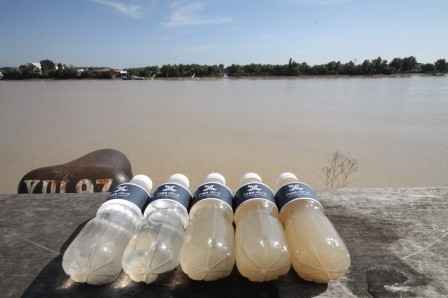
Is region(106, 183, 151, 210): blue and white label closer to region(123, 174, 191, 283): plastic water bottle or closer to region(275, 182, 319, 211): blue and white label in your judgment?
region(123, 174, 191, 283): plastic water bottle

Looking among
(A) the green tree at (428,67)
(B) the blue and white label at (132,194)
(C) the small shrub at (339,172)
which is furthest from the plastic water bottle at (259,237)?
(A) the green tree at (428,67)

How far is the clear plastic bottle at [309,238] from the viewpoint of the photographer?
43.9 inches

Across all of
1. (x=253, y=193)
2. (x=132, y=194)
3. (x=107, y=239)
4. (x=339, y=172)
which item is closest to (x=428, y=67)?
(x=339, y=172)

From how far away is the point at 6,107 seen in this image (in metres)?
17.2

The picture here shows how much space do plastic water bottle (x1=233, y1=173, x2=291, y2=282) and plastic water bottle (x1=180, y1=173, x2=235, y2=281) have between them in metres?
0.05

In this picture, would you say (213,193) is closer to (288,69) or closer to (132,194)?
(132,194)

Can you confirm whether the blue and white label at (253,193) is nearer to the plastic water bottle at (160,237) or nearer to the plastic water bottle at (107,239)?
the plastic water bottle at (160,237)

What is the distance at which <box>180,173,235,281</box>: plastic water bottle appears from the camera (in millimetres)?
1118

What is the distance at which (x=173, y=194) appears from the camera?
1411 millimetres

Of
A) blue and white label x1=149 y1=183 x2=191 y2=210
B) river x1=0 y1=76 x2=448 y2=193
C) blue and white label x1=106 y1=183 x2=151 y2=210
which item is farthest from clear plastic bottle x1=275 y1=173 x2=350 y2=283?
river x1=0 y1=76 x2=448 y2=193

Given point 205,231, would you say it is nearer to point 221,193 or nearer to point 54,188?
point 221,193

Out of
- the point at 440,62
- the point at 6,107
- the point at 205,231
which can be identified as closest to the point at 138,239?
the point at 205,231

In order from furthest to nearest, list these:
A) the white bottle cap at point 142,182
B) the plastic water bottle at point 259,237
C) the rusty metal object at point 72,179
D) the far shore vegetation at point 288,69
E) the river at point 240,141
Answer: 1. the far shore vegetation at point 288,69
2. the river at point 240,141
3. the rusty metal object at point 72,179
4. the white bottle cap at point 142,182
5. the plastic water bottle at point 259,237

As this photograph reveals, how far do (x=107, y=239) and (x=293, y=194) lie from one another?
2.87 feet
